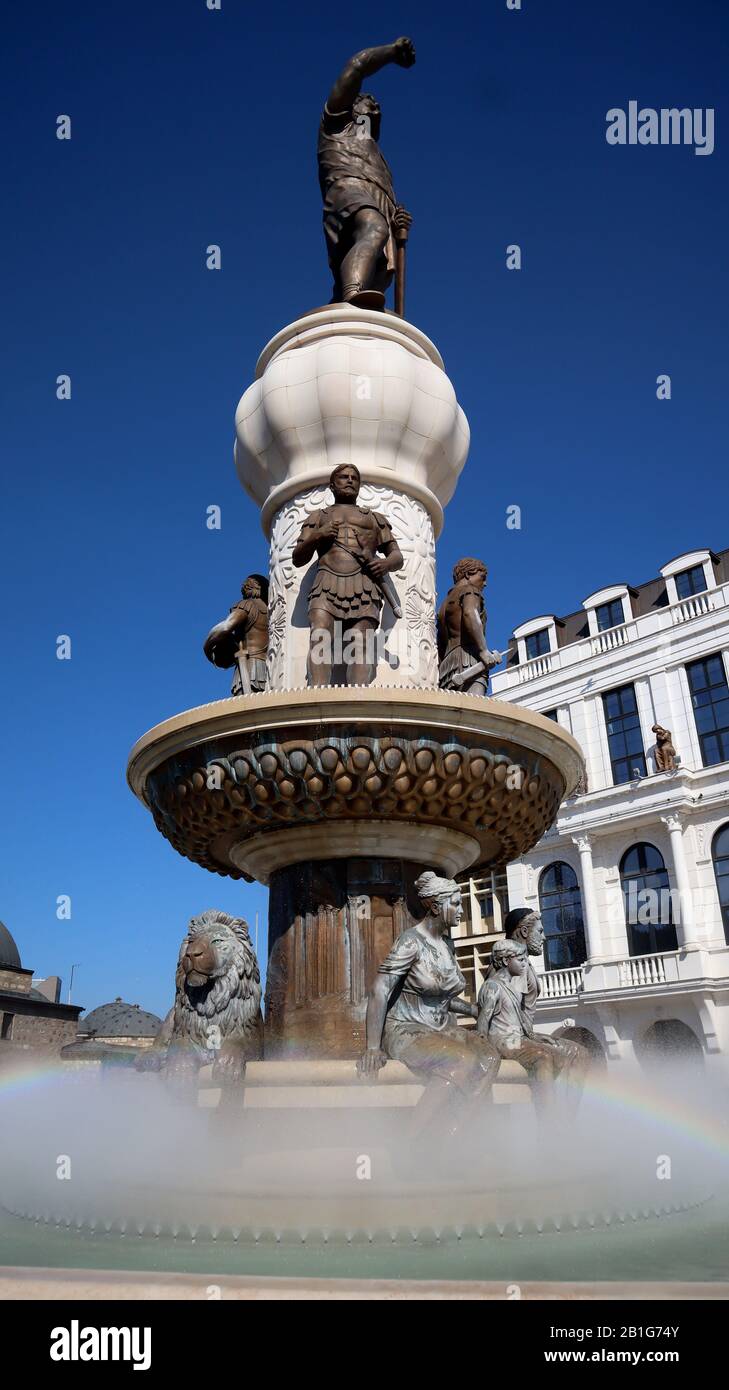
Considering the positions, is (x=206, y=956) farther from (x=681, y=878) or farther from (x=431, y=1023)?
(x=681, y=878)

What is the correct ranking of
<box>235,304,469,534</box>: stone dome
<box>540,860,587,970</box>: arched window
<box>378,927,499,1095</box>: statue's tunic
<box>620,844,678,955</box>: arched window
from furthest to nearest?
<box>540,860,587,970</box>: arched window
<box>620,844,678,955</box>: arched window
<box>235,304,469,534</box>: stone dome
<box>378,927,499,1095</box>: statue's tunic

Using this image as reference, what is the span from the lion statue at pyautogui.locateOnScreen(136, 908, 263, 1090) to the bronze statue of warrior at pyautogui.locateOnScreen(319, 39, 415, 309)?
690cm

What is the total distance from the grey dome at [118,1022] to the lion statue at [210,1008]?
39414mm

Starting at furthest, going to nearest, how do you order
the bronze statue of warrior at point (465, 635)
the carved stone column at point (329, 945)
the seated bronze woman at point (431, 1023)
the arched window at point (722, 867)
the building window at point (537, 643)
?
the building window at point (537, 643)
the arched window at point (722, 867)
the bronze statue of warrior at point (465, 635)
the carved stone column at point (329, 945)
the seated bronze woman at point (431, 1023)

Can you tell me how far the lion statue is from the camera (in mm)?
5562

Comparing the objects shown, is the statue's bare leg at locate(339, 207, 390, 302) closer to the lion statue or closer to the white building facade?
the lion statue

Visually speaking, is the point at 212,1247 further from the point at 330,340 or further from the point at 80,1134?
the point at 330,340

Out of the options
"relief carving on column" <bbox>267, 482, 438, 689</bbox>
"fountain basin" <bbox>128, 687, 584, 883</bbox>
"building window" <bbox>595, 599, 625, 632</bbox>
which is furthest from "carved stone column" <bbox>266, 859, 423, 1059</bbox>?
"building window" <bbox>595, 599, 625, 632</bbox>

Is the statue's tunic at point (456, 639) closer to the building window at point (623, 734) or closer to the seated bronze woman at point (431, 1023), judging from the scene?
the seated bronze woman at point (431, 1023)

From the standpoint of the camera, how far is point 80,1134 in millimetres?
5984

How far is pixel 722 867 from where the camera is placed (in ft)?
90.0

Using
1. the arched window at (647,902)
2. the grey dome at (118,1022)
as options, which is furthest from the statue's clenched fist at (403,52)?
the grey dome at (118,1022)

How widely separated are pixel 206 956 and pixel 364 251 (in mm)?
7886

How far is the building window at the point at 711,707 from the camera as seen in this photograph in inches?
1140
